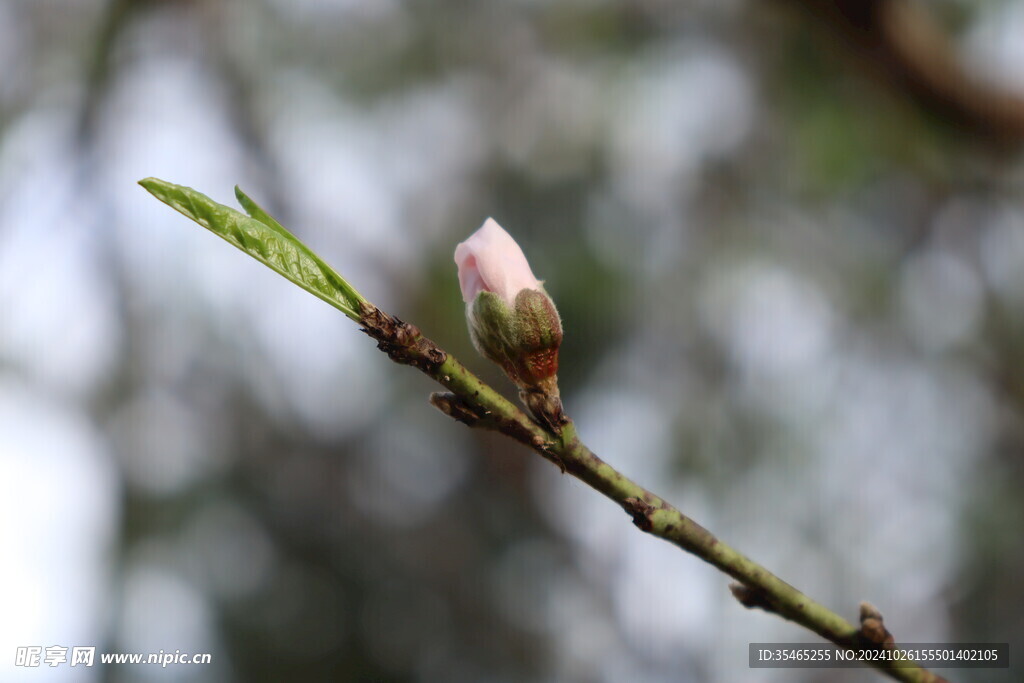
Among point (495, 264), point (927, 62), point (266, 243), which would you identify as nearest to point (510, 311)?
point (495, 264)

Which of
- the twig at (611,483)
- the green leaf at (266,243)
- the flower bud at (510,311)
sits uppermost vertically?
the flower bud at (510,311)

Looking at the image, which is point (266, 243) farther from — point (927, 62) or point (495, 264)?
point (927, 62)

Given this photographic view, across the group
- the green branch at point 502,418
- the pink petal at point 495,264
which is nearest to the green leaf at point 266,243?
the green branch at point 502,418

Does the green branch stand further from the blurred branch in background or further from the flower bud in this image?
the blurred branch in background

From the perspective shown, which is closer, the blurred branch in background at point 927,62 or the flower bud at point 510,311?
the flower bud at point 510,311

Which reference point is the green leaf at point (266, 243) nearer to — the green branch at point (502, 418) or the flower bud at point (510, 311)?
the green branch at point (502, 418)

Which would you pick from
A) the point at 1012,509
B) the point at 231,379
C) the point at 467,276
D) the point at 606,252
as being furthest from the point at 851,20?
the point at 231,379

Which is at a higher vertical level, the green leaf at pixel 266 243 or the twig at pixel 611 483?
the green leaf at pixel 266 243
